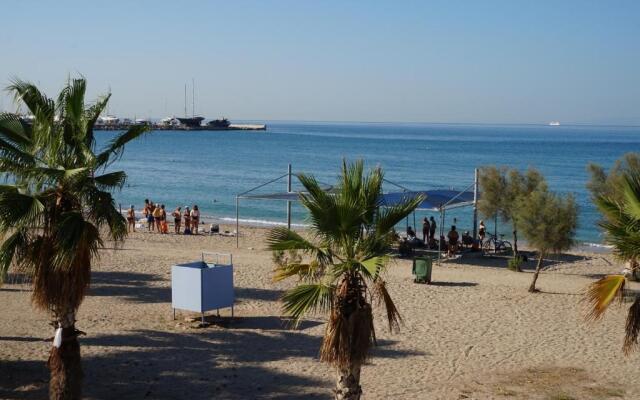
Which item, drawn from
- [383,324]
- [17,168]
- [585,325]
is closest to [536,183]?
[585,325]

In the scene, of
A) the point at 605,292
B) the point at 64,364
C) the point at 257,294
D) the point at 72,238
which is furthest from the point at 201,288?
the point at 605,292

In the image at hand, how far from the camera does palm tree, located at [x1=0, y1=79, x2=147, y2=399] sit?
8.34 metres

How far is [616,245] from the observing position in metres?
7.58

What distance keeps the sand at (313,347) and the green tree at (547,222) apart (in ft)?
3.53

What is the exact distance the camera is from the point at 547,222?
17844 mm

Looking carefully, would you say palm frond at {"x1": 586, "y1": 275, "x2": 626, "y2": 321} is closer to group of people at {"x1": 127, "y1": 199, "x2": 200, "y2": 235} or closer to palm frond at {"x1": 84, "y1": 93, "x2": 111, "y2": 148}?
palm frond at {"x1": 84, "y1": 93, "x2": 111, "y2": 148}

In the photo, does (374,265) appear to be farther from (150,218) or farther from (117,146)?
(150,218)

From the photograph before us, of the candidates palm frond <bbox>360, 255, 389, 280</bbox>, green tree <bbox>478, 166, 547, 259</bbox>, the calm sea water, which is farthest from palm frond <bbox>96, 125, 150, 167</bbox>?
the calm sea water

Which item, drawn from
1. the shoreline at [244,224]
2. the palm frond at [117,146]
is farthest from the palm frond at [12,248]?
the shoreline at [244,224]

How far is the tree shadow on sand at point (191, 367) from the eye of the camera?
10.1 m

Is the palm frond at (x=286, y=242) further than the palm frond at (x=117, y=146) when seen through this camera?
No

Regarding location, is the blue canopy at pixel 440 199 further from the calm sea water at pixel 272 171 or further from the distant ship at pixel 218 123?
the distant ship at pixel 218 123

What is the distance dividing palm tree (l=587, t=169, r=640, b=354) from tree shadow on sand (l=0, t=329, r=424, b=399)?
162 inches

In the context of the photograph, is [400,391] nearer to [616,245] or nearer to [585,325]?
[616,245]
